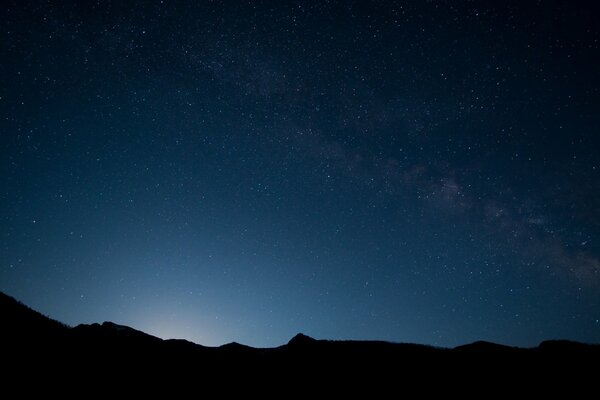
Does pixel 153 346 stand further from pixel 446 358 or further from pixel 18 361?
pixel 446 358

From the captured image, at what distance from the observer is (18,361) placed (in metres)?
12.5

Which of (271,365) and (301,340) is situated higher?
(301,340)

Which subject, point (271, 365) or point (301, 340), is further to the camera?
point (301, 340)

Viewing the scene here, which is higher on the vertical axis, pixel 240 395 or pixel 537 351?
pixel 537 351

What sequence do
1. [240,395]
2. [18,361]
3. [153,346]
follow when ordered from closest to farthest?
1. [18,361]
2. [240,395]
3. [153,346]

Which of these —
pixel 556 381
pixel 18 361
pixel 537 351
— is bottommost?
pixel 18 361

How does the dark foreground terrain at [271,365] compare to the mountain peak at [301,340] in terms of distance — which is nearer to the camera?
the dark foreground terrain at [271,365]

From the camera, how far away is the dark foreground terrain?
516 inches

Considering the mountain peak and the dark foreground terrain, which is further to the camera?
the mountain peak

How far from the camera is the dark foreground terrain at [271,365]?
43.0 ft

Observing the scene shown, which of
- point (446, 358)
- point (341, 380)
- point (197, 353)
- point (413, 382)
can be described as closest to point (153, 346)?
point (197, 353)

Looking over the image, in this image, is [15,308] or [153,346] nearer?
[15,308]

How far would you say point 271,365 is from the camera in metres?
17.3

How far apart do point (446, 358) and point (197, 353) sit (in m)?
14.3
